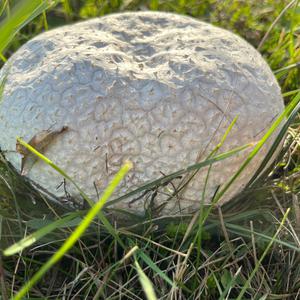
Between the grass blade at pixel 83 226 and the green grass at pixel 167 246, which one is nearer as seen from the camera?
the grass blade at pixel 83 226

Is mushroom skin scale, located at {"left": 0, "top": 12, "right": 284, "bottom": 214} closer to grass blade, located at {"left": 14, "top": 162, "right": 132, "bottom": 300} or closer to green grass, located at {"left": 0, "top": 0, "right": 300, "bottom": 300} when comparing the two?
green grass, located at {"left": 0, "top": 0, "right": 300, "bottom": 300}

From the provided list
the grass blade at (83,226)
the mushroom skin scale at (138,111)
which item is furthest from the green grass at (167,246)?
the grass blade at (83,226)

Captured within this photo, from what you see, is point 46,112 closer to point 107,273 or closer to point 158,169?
point 158,169

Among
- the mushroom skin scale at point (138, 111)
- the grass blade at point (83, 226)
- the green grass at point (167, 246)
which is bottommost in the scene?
the green grass at point (167, 246)

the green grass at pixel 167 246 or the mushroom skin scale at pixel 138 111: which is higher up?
the mushroom skin scale at pixel 138 111

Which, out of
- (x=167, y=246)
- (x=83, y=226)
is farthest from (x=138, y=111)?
(x=83, y=226)

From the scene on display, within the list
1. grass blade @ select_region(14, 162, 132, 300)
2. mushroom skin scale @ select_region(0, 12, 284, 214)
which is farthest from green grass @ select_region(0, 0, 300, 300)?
grass blade @ select_region(14, 162, 132, 300)

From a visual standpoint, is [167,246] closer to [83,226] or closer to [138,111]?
[138,111]

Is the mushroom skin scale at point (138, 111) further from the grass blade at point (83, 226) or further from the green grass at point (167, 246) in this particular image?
the grass blade at point (83, 226)

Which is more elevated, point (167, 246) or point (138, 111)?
point (138, 111)
